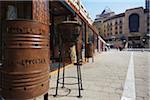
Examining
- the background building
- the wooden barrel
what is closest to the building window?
the background building

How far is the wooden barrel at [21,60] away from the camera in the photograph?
2.34 meters

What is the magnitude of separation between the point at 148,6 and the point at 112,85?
6610 centimetres

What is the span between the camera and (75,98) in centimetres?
363

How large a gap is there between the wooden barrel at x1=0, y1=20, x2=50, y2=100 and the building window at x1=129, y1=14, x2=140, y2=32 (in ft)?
207

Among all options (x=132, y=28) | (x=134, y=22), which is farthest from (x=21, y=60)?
(x=134, y=22)

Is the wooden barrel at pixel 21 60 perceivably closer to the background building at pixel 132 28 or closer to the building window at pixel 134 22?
the background building at pixel 132 28

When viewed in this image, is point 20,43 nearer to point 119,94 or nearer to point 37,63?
point 37,63

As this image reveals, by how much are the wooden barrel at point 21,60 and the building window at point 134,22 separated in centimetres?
6317

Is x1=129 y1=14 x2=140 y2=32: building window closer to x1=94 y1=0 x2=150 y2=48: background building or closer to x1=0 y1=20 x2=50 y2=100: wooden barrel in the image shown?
x1=94 y1=0 x2=150 y2=48: background building

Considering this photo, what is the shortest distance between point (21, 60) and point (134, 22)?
64305mm

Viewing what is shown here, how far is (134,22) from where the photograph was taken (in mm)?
63594

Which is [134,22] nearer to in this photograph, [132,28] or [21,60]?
[132,28]

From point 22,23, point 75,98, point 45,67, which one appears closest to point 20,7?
point 22,23

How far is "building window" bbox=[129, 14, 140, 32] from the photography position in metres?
62.9
